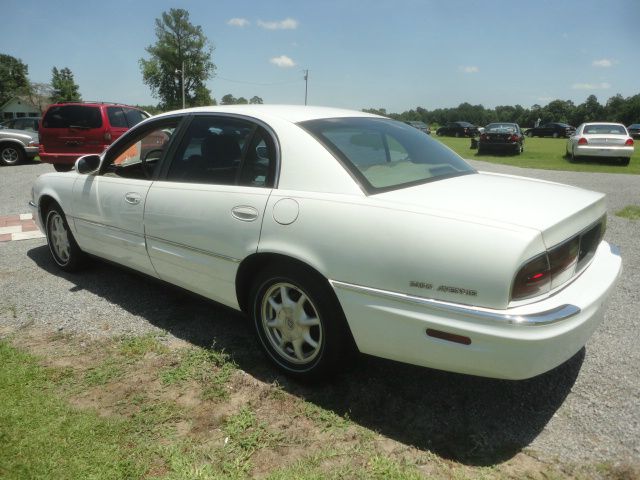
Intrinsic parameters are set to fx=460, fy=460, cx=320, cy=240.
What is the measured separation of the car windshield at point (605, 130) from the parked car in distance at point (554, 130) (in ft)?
90.4

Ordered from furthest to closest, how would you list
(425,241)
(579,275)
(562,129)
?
(562,129) < (579,275) < (425,241)

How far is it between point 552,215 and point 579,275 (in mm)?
471

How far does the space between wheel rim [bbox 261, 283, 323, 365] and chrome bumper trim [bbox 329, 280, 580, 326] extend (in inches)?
21.5

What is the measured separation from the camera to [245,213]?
8.46 feet

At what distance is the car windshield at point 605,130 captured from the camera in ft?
51.5

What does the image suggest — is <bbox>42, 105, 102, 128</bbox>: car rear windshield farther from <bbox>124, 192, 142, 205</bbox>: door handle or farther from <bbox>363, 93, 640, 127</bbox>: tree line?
<bbox>363, 93, 640, 127</bbox>: tree line

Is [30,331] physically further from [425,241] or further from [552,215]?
[552,215]

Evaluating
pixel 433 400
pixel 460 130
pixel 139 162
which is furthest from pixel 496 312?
pixel 460 130

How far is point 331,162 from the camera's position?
2.41m

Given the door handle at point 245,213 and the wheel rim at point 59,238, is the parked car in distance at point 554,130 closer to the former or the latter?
the wheel rim at point 59,238

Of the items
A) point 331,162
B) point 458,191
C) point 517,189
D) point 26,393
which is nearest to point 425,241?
point 458,191

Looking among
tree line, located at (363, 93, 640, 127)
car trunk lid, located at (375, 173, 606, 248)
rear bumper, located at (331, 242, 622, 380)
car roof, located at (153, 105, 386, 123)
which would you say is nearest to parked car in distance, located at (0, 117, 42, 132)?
car roof, located at (153, 105, 386, 123)

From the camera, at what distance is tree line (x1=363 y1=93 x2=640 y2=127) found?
7662 cm

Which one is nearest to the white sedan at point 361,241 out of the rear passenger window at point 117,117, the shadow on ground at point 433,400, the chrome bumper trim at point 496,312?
the chrome bumper trim at point 496,312
